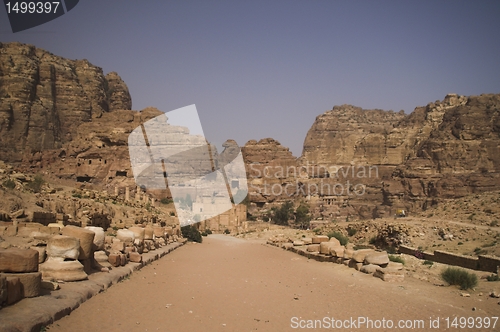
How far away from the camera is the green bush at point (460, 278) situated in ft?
27.8

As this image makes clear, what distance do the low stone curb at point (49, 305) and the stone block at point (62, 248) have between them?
1.55 feet

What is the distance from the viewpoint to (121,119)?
61.0m

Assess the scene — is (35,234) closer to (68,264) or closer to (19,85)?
(68,264)

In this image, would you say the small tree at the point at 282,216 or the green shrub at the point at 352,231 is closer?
the green shrub at the point at 352,231

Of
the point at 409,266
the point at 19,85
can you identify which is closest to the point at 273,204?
the point at 19,85

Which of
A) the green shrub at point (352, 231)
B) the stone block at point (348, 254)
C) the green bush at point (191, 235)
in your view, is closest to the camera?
the stone block at point (348, 254)

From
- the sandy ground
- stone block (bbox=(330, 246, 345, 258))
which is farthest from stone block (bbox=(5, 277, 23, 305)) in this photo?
stone block (bbox=(330, 246, 345, 258))

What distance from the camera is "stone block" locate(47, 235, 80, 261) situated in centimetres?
662

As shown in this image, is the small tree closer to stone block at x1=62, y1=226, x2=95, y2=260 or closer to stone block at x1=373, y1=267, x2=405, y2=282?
stone block at x1=373, y1=267, x2=405, y2=282

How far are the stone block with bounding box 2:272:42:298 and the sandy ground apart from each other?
0.53m

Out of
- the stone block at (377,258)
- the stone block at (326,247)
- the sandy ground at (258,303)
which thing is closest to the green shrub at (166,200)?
the stone block at (326,247)

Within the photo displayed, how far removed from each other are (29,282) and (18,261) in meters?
0.30

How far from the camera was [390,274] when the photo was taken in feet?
30.8

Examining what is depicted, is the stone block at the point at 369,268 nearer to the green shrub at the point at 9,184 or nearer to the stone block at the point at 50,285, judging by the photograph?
the stone block at the point at 50,285
